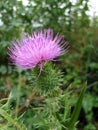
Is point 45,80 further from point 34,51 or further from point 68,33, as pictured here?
point 68,33

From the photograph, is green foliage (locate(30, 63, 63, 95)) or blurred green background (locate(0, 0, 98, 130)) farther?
blurred green background (locate(0, 0, 98, 130))

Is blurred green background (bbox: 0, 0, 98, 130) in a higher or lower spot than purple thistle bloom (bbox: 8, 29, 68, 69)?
lower

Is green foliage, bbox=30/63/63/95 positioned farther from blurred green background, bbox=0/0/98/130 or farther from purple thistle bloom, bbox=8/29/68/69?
blurred green background, bbox=0/0/98/130

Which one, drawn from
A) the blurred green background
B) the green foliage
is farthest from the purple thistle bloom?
the blurred green background

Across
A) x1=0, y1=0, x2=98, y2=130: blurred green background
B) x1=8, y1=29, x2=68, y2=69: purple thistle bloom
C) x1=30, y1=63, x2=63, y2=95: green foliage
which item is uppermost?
x1=8, y1=29, x2=68, y2=69: purple thistle bloom

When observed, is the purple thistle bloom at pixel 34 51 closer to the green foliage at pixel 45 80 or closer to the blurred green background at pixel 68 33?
the green foliage at pixel 45 80

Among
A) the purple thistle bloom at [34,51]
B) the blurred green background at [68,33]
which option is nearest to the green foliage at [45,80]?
the purple thistle bloom at [34,51]
